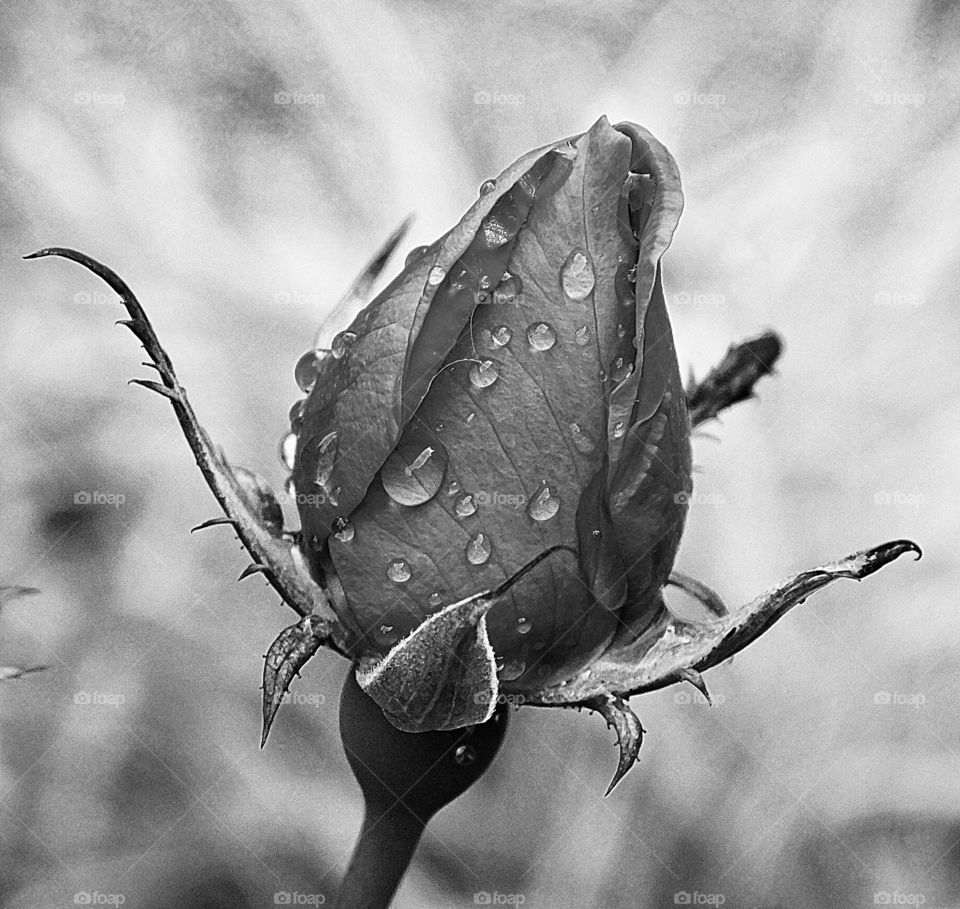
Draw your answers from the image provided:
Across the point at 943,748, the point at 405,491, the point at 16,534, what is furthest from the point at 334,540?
the point at 943,748

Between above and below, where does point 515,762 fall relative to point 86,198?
below

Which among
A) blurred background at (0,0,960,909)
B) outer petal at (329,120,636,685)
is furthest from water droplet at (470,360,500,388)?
blurred background at (0,0,960,909)

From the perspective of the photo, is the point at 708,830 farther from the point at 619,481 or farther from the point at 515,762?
the point at 619,481

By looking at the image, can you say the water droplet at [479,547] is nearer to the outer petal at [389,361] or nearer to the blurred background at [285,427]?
the outer petal at [389,361]

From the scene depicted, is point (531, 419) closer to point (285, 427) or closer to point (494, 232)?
point (494, 232)

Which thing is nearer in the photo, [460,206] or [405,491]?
[405,491]

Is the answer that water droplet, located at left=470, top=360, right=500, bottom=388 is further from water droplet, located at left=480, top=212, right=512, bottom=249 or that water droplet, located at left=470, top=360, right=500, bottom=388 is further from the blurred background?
the blurred background

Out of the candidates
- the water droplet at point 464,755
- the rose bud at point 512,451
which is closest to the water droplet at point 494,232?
the rose bud at point 512,451
